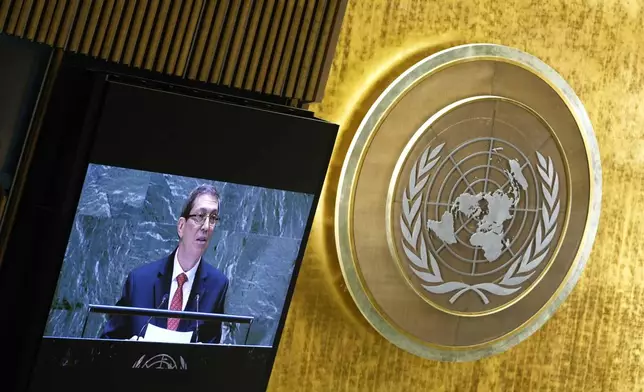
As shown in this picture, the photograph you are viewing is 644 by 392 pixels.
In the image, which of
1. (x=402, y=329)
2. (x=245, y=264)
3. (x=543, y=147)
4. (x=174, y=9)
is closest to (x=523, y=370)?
(x=402, y=329)

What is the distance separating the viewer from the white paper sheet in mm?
3449

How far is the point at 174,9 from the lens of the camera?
3287 millimetres

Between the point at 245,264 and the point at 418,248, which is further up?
the point at 418,248

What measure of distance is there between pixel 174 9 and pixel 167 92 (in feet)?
0.99

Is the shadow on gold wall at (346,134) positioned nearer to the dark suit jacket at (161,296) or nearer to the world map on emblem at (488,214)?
the world map on emblem at (488,214)

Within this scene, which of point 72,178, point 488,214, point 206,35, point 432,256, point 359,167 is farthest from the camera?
point 488,214

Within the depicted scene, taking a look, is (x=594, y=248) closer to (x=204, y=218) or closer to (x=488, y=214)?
(x=488, y=214)

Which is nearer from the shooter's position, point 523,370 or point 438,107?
point 438,107

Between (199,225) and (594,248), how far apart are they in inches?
97.3

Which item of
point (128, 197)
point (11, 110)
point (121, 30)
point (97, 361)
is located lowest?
point (97, 361)

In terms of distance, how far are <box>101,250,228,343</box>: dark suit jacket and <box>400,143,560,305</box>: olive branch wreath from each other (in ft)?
3.60

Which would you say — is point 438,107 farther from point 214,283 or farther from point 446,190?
point 214,283

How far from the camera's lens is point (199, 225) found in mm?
3445

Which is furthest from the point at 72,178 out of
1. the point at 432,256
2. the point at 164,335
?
the point at 432,256
